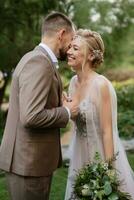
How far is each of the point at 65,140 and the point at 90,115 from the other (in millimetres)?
8703

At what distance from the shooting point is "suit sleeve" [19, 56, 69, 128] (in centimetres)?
308

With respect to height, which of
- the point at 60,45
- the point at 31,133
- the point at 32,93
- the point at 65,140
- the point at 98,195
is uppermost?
the point at 60,45

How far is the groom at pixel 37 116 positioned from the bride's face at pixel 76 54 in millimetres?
259

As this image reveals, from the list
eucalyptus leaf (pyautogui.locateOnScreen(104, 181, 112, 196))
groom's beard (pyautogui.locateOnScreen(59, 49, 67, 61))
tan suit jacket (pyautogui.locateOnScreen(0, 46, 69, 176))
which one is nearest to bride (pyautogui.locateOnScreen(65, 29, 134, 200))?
groom's beard (pyautogui.locateOnScreen(59, 49, 67, 61))

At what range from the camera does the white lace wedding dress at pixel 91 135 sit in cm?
394

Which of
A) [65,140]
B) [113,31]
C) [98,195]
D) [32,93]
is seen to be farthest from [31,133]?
[113,31]

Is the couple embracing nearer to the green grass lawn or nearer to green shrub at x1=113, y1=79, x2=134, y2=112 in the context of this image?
the green grass lawn

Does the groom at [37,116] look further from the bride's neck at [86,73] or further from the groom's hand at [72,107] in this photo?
the bride's neck at [86,73]

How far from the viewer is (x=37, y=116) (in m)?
3.08

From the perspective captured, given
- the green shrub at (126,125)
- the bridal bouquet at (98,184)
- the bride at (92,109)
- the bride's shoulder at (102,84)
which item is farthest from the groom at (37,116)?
the green shrub at (126,125)

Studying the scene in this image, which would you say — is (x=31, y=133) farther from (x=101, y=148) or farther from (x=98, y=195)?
(x=101, y=148)

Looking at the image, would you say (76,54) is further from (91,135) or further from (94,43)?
(91,135)

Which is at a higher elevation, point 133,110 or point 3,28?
point 3,28

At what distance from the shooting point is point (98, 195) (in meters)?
3.14
